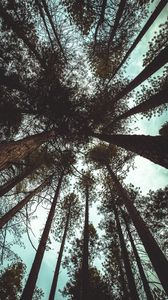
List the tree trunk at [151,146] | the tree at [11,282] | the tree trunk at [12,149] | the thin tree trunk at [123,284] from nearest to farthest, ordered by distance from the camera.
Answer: the tree trunk at [12,149], the tree trunk at [151,146], the thin tree trunk at [123,284], the tree at [11,282]

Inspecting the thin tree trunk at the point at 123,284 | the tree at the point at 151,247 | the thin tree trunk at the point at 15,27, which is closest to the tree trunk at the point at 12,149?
the tree at the point at 151,247

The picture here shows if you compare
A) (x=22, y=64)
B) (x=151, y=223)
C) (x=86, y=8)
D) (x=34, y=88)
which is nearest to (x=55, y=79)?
(x=34, y=88)

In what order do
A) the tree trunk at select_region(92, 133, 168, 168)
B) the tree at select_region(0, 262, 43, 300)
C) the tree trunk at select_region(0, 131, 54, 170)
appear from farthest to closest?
the tree at select_region(0, 262, 43, 300), the tree trunk at select_region(92, 133, 168, 168), the tree trunk at select_region(0, 131, 54, 170)

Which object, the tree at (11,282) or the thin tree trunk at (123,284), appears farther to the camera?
the tree at (11,282)

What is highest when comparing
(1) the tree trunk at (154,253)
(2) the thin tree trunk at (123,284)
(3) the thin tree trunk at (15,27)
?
(3) the thin tree trunk at (15,27)

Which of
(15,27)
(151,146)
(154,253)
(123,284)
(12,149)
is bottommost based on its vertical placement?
(154,253)

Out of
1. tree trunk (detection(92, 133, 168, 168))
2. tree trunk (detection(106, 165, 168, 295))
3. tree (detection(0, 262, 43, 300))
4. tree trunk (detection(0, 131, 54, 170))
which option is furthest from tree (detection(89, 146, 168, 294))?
tree (detection(0, 262, 43, 300))

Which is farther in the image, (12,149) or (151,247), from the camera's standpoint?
(151,247)

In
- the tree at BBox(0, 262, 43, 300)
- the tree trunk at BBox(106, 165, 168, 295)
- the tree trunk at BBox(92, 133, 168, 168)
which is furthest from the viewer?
the tree at BBox(0, 262, 43, 300)

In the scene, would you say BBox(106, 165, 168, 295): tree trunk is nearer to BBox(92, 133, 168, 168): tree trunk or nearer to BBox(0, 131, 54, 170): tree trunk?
BBox(92, 133, 168, 168): tree trunk

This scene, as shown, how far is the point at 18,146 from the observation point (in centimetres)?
470

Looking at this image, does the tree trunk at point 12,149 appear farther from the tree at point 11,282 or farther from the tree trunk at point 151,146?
the tree at point 11,282

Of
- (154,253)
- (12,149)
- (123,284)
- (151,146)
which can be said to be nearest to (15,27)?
(12,149)

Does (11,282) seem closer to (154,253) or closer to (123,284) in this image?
(123,284)
